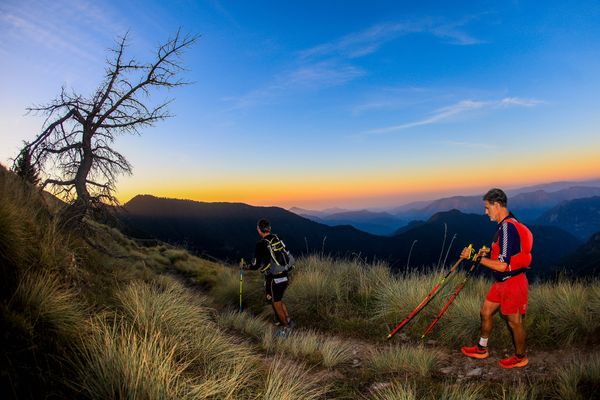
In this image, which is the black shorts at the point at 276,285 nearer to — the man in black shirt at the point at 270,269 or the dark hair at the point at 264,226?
the man in black shirt at the point at 270,269

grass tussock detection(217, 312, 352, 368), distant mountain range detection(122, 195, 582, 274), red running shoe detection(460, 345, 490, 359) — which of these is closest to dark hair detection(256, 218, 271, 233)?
grass tussock detection(217, 312, 352, 368)

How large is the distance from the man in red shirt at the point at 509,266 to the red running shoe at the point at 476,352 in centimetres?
36

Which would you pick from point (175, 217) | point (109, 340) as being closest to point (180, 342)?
point (109, 340)

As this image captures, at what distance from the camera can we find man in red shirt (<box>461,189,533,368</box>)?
4852mm

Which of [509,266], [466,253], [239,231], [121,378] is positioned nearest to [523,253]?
[509,266]

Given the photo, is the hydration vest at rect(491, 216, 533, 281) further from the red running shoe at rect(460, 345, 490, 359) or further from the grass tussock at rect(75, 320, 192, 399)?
the grass tussock at rect(75, 320, 192, 399)

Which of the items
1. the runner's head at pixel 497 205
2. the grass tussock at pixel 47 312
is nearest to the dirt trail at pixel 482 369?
the runner's head at pixel 497 205

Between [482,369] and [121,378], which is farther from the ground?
[121,378]

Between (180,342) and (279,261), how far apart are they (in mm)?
3382

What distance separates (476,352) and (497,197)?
258cm

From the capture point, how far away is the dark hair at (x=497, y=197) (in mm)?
5145

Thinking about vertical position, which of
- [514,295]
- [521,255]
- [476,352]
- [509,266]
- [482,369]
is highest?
[521,255]

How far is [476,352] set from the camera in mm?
5672

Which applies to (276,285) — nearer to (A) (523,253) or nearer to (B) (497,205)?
(B) (497,205)
